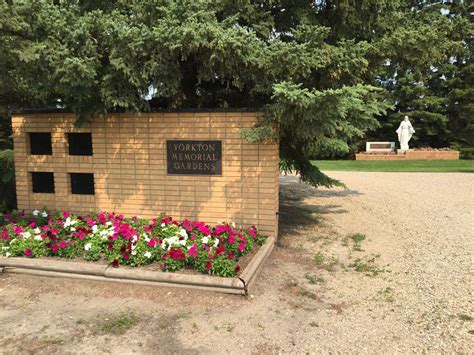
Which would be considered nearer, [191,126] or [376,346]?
[376,346]

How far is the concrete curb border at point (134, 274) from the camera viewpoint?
172 inches

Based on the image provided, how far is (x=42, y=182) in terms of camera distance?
22.0 feet

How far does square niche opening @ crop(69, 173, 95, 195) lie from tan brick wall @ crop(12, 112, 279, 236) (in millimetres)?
83

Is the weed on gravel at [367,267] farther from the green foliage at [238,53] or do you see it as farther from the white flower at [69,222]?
the white flower at [69,222]

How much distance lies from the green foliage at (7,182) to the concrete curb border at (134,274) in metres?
2.78

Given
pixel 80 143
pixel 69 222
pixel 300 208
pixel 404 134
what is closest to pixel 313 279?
pixel 69 222

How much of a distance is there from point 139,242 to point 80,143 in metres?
2.31

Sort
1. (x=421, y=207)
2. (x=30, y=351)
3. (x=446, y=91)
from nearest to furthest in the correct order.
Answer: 1. (x=30, y=351)
2. (x=421, y=207)
3. (x=446, y=91)

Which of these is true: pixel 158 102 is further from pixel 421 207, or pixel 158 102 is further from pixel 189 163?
pixel 421 207

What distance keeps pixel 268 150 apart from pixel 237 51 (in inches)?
56.7

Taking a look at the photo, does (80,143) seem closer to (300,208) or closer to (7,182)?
(7,182)

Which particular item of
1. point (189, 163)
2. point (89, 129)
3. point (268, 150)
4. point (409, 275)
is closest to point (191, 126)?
point (189, 163)

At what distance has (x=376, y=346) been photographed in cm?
343

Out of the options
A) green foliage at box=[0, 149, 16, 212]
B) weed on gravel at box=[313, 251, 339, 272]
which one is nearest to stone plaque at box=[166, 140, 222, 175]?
weed on gravel at box=[313, 251, 339, 272]
